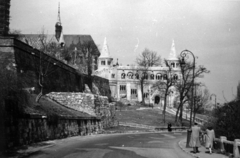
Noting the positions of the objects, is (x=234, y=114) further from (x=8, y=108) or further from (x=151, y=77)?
(x=151, y=77)

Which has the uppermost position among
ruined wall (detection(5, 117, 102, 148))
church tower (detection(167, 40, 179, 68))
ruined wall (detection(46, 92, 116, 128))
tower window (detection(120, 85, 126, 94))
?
church tower (detection(167, 40, 179, 68))

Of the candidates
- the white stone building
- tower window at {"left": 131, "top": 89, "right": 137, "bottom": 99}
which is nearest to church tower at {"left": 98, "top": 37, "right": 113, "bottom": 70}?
the white stone building

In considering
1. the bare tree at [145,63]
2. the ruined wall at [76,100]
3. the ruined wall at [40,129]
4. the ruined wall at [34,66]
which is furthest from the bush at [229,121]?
the bare tree at [145,63]

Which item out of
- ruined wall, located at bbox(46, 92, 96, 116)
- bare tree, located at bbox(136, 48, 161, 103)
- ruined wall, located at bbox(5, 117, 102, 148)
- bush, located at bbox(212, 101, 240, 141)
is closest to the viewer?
ruined wall, located at bbox(5, 117, 102, 148)

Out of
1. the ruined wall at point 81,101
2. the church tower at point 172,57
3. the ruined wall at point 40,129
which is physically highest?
the church tower at point 172,57

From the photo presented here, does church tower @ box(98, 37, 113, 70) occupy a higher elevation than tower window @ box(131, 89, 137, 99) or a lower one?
higher

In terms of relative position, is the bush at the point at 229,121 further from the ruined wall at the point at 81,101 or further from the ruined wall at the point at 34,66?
the ruined wall at the point at 34,66

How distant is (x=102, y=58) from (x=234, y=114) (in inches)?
4109

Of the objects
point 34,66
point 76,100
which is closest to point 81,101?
point 76,100

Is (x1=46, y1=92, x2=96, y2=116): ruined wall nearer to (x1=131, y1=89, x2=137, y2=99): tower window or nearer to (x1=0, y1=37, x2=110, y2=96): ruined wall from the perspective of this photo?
(x1=0, y1=37, x2=110, y2=96): ruined wall

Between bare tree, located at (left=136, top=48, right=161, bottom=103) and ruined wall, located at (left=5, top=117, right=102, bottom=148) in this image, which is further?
bare tree, located at (left=136, top=48, right=161, bottom=103)

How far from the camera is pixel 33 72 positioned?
35.1 meters

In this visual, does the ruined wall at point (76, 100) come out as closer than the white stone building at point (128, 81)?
Yes

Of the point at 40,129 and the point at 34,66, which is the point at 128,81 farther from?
the point at 40,129
